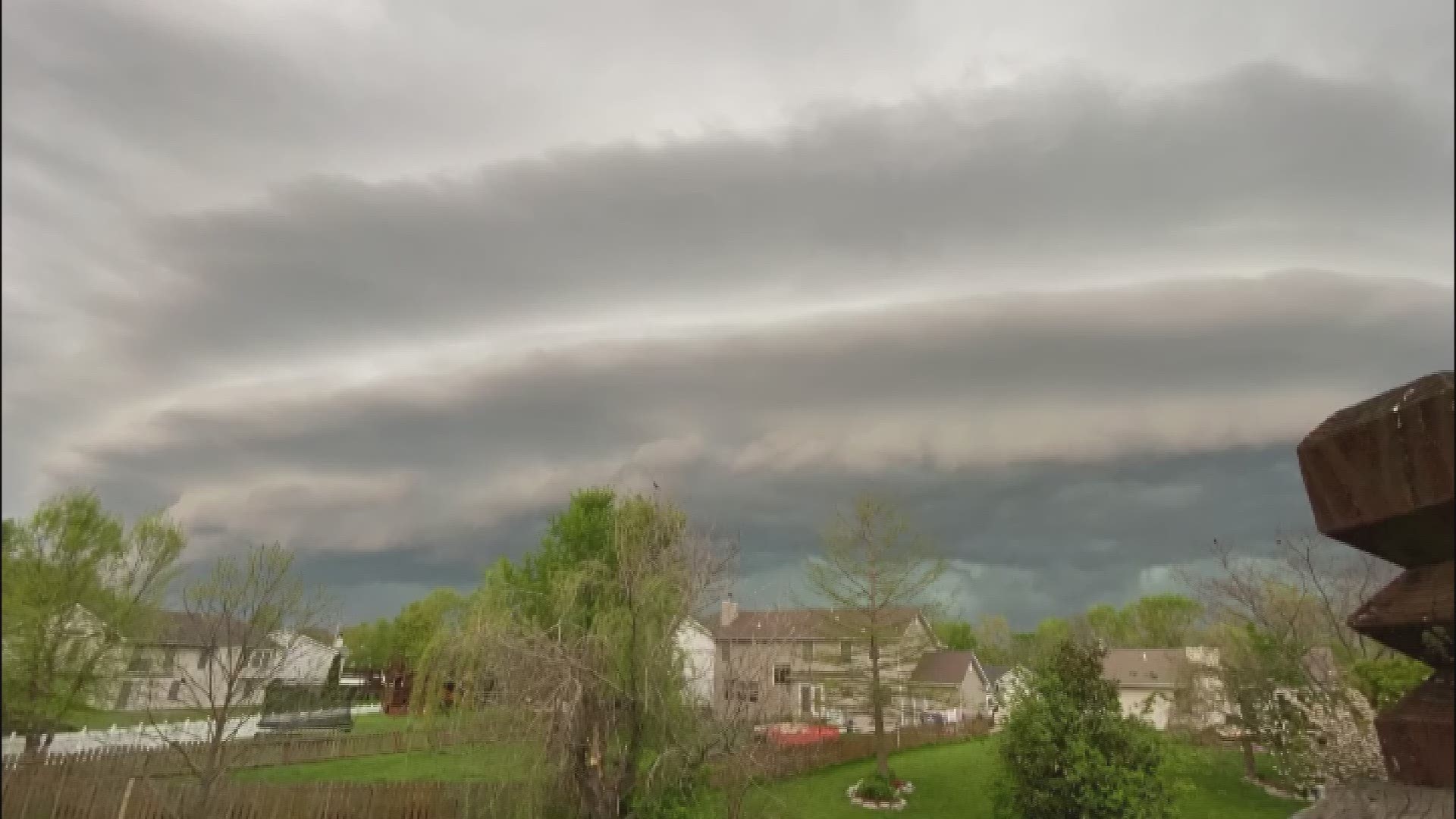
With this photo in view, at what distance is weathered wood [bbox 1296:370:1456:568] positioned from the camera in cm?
388

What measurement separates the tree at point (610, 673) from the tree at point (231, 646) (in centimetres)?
439

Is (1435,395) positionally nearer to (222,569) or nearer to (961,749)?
(222,569)

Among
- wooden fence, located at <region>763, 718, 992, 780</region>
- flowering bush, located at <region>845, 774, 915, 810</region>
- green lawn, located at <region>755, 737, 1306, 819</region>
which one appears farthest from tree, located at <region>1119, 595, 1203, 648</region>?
flowering bush, located at <region>845, 774, 915, 810</region>

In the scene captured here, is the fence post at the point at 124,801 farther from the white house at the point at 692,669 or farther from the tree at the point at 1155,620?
the tree at the point at 1155,620

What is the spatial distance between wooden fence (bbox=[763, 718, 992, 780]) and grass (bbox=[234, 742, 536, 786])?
4781 mm

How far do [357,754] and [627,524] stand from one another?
1974 centimetres

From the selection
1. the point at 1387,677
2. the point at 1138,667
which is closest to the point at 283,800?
the point at 1387,677

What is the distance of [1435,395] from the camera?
153 inches

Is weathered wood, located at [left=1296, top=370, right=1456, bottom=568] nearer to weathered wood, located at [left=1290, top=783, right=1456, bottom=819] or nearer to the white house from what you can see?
weathered wood, located at [left=1290, top=783, right=1456, bottom=819]

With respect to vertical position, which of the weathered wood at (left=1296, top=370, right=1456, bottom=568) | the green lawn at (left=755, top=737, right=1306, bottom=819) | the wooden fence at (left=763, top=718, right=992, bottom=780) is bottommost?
the green lawn at (left=755, top=737, right=1306, bottom=819)

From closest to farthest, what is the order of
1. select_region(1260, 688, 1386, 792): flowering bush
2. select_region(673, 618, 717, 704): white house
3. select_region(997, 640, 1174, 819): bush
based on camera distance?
select_region(1260, 688, 1386, 792): flowering bush, select_region(673, 618, 717, 704): white house, select_region(997, 640, 1174, 819): bush

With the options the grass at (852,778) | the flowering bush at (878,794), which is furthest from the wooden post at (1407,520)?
the flowering bush at (878,794)

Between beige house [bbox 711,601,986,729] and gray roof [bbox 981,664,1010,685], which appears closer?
beige house [bbox 711,601,986,729]

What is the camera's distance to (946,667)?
60.4 meters
